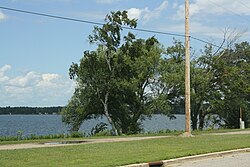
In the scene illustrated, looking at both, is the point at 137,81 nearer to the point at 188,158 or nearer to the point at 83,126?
the point at 188,158

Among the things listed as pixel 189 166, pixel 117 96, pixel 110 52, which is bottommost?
pixel 189 166

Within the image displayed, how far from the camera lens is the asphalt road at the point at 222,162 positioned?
604 inches

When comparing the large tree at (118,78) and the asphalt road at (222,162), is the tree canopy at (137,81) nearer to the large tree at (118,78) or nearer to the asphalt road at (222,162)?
the large tree at (118,78)

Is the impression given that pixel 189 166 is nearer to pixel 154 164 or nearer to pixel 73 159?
pixel 154 164

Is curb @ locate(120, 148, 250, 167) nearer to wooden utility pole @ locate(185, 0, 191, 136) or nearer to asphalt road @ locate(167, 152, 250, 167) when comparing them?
asphalt road @ locate(167, 152, 250, 167)

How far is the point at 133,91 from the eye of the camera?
4641 centimetres

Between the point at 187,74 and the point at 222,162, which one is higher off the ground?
the point at 187,74

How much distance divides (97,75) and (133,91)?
3724 millimetres

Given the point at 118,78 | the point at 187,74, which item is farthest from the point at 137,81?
the point at 187,74

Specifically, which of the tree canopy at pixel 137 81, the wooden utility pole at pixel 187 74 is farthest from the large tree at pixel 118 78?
the wooden utility pole at pixel 187 74

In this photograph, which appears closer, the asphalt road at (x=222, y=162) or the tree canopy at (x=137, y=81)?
the asphalt road at (x=222, y=162)

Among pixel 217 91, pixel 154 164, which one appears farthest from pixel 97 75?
pixel 154 164

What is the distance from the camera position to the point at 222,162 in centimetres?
1625

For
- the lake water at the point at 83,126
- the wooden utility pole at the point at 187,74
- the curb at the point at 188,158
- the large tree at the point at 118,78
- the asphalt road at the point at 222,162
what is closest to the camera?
the curb at the point at 188,158
